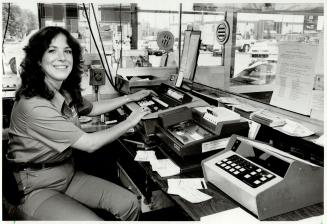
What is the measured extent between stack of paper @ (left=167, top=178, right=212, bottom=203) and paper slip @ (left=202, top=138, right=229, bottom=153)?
18 cm

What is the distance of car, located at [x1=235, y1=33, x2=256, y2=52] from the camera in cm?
297

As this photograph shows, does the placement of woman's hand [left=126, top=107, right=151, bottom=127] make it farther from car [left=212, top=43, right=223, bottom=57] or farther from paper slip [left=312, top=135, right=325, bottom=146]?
car [left=212, top=43, right=223, bottom=57]

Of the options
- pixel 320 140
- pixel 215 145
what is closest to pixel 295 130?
pixel 320 140

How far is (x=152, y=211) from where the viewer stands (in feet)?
8.27

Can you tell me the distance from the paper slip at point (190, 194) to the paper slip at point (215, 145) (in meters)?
0.28

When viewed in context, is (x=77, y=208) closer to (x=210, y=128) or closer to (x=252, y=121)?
(x=210, y=128)

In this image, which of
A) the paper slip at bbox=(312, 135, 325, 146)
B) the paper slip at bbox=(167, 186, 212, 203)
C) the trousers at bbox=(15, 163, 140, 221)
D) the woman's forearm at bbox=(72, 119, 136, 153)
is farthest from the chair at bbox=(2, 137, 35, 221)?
the paper slip at bbox=(312, 135, 325, 146)

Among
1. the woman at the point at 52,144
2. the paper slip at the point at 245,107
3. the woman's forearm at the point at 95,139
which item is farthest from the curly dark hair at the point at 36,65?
the paper slip at the point at 245,107

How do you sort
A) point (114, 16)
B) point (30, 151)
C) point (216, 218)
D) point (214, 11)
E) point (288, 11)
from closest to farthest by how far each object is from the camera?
point (216, 218)
point (30, 151)
point (288, 11)
point (214, 11)
point (114, 16)

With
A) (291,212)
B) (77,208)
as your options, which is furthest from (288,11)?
(77,208)

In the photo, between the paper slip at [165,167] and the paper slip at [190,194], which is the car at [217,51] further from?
the paper slip at [190,194]

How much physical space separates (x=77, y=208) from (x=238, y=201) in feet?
2.64

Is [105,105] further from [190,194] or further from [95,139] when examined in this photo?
[190,194]

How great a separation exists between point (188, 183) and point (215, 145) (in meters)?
0.28
